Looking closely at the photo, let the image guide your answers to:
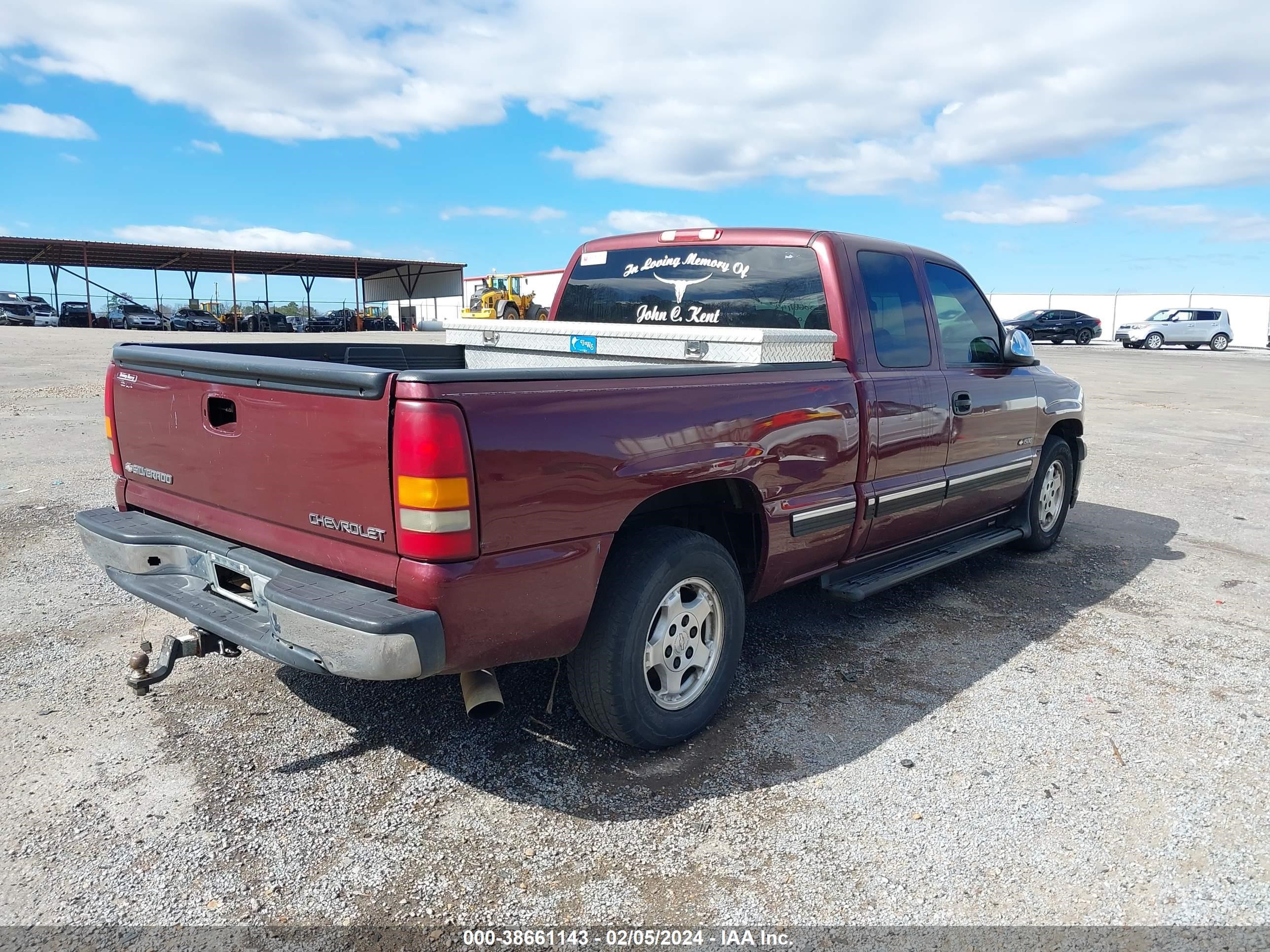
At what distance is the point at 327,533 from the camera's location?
2.79m

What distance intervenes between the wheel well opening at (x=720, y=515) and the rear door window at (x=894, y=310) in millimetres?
1135

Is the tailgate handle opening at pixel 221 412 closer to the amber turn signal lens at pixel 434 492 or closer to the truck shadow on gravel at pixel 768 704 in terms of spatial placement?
the amber turn signal lens at pixel 434 492

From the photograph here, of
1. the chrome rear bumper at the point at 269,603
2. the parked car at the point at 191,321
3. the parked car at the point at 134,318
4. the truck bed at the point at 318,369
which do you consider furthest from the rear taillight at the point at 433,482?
the parked car at the point at 191,321

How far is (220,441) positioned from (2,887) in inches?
56.8

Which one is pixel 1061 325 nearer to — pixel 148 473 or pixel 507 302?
pixel 507 302

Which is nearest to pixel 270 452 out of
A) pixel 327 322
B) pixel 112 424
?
pixel 112 424

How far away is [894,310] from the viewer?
4477 millimetres

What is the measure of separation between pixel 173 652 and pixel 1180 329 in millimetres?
43039

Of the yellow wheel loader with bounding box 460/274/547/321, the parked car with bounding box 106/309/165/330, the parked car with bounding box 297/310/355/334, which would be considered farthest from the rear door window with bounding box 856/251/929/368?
the parked car with bounding box 297/310/355/334

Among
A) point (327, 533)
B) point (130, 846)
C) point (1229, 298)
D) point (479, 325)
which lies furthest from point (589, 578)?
point (1229, 298)

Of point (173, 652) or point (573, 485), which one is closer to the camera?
point (573, 485)

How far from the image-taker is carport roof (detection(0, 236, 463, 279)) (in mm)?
41781

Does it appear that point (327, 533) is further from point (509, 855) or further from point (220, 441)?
point (509, 855)

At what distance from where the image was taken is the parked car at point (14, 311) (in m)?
39.5
